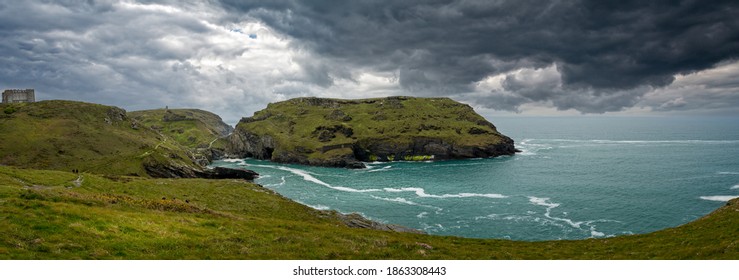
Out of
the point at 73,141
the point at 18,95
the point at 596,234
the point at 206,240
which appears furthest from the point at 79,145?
the point at 596,234

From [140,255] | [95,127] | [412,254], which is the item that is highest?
[95,127]

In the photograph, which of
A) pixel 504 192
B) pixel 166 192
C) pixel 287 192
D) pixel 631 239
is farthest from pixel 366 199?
pixel 631 239

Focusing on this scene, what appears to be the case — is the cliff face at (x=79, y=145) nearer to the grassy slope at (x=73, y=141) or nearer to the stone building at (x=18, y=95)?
the grassy slope at (x=73, y=141)

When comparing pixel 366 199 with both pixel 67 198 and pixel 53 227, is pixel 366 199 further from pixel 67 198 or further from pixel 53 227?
pixel 53 227

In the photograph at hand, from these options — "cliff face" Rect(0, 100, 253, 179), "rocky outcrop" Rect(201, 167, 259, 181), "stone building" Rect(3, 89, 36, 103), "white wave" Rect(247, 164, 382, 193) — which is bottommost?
"white wave" Rect(247, 164, 382, 193)

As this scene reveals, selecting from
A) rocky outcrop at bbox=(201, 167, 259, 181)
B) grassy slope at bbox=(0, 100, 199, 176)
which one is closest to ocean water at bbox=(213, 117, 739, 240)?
rocky outcrop at bbox=(201, 167, 259, 181)

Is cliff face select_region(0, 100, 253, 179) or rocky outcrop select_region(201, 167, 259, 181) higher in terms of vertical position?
cliff face select_region(0, 100, 253, 179)

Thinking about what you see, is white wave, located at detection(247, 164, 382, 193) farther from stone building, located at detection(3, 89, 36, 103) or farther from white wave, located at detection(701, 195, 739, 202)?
stone building, located at detection(3, 89, 36, 103)
